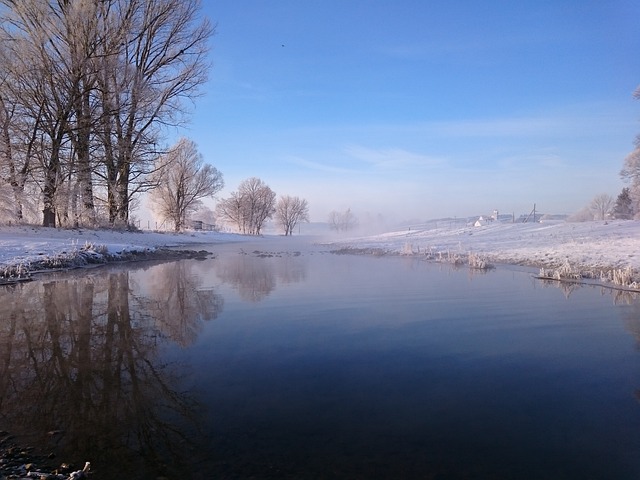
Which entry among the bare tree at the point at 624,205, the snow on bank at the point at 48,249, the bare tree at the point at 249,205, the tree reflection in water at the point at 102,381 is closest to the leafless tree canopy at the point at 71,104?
the snow on bank at the point at 48,249

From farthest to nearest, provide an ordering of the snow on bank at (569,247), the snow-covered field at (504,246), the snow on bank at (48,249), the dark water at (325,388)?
the snow on bank at (569,247) → the snow-covered field at (504,246) → the snow on bank at (48,249) → the dark water at (325,388)

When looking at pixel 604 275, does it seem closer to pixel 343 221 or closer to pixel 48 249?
pixel 48 249

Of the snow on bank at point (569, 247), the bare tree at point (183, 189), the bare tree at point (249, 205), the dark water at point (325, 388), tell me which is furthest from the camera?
the bare tree at point (249, 205)

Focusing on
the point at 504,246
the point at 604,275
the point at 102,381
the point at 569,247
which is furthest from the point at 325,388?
the point at 504,246

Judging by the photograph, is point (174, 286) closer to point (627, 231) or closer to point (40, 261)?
point (40, 261)

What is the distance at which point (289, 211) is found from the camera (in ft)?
331

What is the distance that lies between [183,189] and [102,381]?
52.2m

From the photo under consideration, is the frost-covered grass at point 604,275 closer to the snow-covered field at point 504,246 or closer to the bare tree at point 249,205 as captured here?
the snow-covered field at point 504,246

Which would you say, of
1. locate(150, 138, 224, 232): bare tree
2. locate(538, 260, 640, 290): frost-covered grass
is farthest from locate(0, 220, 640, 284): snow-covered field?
locate(150, 138, 224, 232): bare tree

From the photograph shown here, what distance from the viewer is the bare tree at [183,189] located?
52406mm

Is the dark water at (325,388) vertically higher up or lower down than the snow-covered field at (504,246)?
lower down

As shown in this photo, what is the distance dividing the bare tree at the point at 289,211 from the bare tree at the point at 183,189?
41863mm

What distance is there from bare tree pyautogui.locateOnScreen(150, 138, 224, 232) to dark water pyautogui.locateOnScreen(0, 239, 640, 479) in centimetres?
4548

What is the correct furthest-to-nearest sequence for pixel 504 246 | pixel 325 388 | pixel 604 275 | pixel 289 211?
pixel 289 211
pixel 504 246
pixel 604 275
pixel 325 388
